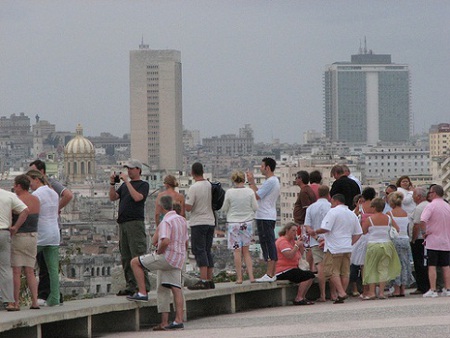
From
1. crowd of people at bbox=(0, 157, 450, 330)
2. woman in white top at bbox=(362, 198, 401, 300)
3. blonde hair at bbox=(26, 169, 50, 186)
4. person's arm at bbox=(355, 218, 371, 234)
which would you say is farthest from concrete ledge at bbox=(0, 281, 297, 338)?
blonde hair at bbox=(26, 169, 50, 186)

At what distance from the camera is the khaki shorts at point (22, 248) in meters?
17.4

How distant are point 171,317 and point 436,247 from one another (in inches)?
117

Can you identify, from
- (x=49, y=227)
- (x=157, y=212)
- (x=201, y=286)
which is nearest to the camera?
(x=49, y=227)

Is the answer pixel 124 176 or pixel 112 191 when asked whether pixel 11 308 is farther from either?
pixel 124 176

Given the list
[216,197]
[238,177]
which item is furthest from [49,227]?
[238,177]

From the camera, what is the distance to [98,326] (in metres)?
18.1

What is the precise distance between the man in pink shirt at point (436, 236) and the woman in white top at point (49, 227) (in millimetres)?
4149

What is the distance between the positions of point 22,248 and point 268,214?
3557 millimetres

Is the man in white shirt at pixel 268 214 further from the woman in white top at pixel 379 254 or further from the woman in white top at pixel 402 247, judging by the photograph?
the woman in white top at pixel 402 247

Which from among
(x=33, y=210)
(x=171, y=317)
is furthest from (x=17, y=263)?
(x=171, y=317)

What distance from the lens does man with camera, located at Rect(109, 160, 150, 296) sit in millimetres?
18188

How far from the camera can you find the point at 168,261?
697 inches

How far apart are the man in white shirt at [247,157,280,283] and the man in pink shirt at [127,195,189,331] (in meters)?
2.20

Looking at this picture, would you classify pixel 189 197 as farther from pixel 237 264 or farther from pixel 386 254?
pixel 386 254
